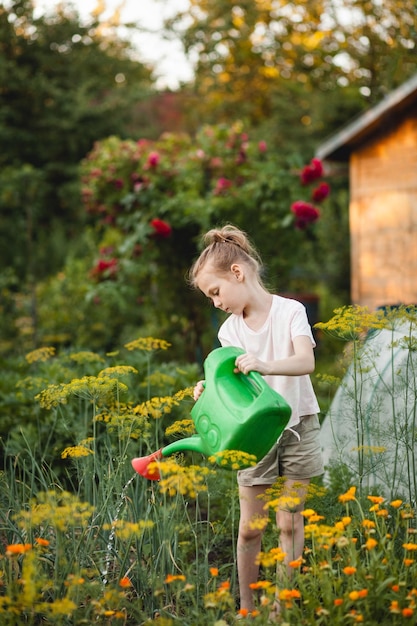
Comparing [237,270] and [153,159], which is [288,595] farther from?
[153,159]

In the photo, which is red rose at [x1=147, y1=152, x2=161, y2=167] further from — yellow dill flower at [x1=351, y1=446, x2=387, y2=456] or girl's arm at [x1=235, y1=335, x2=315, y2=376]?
girl's arm at [x1=235, y1=335, x2=315, y2=376]

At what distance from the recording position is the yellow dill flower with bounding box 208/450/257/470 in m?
2.06

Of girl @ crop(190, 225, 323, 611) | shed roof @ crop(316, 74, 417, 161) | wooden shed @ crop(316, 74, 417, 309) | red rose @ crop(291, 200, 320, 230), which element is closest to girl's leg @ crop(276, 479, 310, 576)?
girl @ crop(190, 225, 323, 611)

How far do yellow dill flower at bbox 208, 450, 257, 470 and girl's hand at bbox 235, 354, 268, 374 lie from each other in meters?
0.24

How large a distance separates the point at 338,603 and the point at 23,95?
1460cm

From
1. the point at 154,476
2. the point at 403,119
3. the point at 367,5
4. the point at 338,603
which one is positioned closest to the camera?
the point at 338,603

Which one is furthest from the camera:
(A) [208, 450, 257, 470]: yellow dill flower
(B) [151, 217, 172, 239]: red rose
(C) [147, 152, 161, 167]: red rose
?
(C) [147, 152, 161, 167]: red rose

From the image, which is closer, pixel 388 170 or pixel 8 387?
pixel 8 387

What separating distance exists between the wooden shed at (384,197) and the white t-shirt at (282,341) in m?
5.59

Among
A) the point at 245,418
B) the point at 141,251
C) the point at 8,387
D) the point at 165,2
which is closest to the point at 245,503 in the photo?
the point at 245,418

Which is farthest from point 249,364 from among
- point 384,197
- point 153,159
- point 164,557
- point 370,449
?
point 384,197

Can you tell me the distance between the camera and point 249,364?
86.0 inches

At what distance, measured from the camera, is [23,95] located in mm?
15000

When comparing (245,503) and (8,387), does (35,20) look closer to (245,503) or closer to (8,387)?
(8,387)
